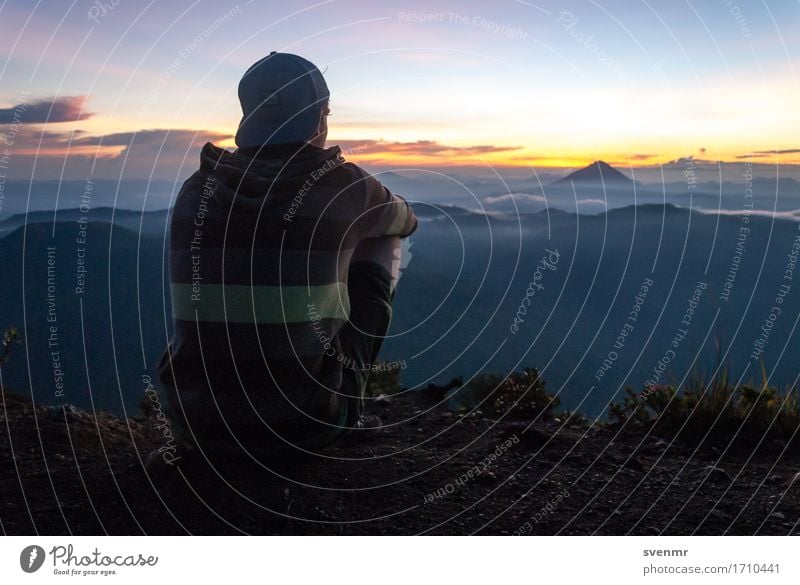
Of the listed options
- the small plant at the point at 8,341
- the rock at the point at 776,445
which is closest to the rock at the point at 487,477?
the rock at the point at 776,445

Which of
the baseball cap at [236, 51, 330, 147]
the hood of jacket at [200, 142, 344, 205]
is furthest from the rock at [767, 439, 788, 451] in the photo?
the baseball cap at [236, 51, 330, 147]

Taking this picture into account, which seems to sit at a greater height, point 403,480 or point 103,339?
point 103,339

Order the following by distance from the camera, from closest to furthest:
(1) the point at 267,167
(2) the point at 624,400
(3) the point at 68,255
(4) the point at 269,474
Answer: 1. (1) the point at 267,167
2. (4) the point at 269,474
3. (3) the point at 68,255
4. (2) the point at 624,400

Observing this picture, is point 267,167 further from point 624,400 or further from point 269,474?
point 624,400

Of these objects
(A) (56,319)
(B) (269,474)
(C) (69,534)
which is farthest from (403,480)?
(A) (56,319)

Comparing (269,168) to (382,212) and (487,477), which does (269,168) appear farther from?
(487,477)

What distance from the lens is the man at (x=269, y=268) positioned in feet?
11.7

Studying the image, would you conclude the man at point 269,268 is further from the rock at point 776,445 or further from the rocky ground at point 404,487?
the rock at point 776,445

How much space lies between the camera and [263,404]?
3701mm

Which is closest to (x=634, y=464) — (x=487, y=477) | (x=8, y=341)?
(x=487, y=477)

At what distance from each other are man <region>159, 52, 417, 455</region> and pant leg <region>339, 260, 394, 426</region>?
0.15ft

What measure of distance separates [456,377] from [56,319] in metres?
2.34

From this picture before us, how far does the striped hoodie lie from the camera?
3.54m

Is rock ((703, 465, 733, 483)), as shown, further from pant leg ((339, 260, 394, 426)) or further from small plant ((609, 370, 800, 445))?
pant leg ((339, 260, 394, 426))
